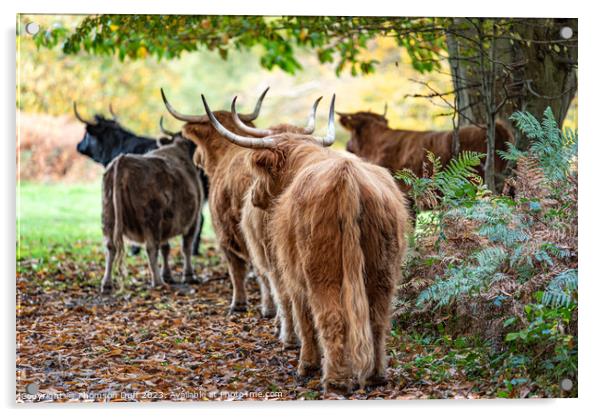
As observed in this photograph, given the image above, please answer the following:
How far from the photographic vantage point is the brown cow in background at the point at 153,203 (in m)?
7.19

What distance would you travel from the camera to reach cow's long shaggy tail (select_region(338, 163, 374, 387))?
3.89 meters

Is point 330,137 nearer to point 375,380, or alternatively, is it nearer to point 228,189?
point 375,380

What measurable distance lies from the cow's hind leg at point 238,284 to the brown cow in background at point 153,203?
3.34 feet

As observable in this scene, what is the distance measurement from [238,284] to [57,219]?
1401 millimetres

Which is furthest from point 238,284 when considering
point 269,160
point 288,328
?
point 269,160

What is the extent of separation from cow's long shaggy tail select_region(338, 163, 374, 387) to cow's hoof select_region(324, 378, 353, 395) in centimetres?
26

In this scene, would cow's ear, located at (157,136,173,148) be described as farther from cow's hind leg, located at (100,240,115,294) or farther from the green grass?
cow's hind leg, located at (100,240,115,294)

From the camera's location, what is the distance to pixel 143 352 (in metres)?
5.23

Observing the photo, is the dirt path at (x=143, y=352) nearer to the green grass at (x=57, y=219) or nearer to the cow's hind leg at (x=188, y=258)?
the green grass at (x=57, y=219)

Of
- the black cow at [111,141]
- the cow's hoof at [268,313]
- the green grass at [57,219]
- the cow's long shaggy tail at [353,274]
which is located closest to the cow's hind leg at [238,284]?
the cow's hoof at [268,313]

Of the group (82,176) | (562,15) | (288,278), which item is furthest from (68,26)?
(562,15)

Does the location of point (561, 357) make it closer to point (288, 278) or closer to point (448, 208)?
point (448, 208)

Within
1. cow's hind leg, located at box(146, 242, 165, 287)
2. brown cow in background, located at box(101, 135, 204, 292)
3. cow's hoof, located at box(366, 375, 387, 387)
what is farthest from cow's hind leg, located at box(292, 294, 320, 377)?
cow's hind leg, located at box(146, 242, 165, 287)

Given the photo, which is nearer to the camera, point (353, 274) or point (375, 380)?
point (353, 274)
